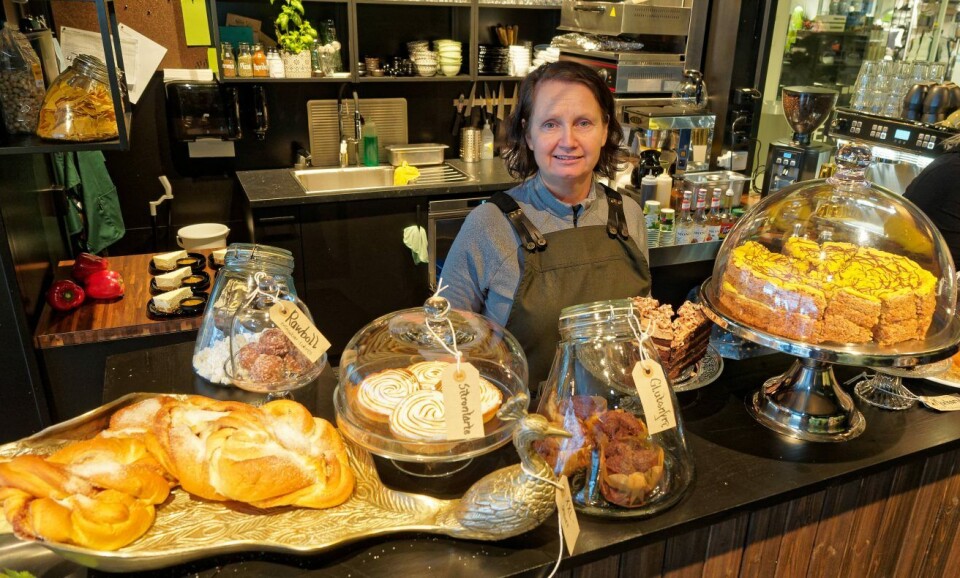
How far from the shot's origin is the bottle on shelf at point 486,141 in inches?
186

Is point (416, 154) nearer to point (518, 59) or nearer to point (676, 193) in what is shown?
point (518, 59)

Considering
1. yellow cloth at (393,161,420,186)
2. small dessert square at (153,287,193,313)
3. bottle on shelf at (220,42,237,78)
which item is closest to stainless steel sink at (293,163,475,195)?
yellow cloth at (393,161,420,186)

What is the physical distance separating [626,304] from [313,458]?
59cm

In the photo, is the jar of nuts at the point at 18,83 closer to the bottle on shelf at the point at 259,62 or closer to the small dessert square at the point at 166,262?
the small dessert square at the point at 166,262

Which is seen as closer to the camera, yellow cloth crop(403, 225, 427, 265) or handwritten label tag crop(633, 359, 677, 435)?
handwritten label tag crop(633, 359, 677, 435)

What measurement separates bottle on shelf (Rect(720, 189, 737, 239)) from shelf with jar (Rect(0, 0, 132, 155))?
2.70m

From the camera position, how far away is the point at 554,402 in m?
1.18

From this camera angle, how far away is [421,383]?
122 centimetres

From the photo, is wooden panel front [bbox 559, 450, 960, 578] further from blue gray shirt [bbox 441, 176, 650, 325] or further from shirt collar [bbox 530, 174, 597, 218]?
shirt collar [bbox 530, 174, 597, 218]

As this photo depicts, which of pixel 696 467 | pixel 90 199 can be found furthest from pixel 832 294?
pixel 90 199

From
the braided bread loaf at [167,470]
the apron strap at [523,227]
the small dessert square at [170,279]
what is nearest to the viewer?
the braided bread loaf at [167,470]

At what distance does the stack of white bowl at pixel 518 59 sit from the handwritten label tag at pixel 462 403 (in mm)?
3869

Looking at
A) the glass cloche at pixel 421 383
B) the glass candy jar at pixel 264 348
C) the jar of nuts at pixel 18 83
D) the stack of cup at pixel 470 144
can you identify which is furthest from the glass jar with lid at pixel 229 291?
the stack of cup at pixel 470 144

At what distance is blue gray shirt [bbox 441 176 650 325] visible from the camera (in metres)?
1.91
